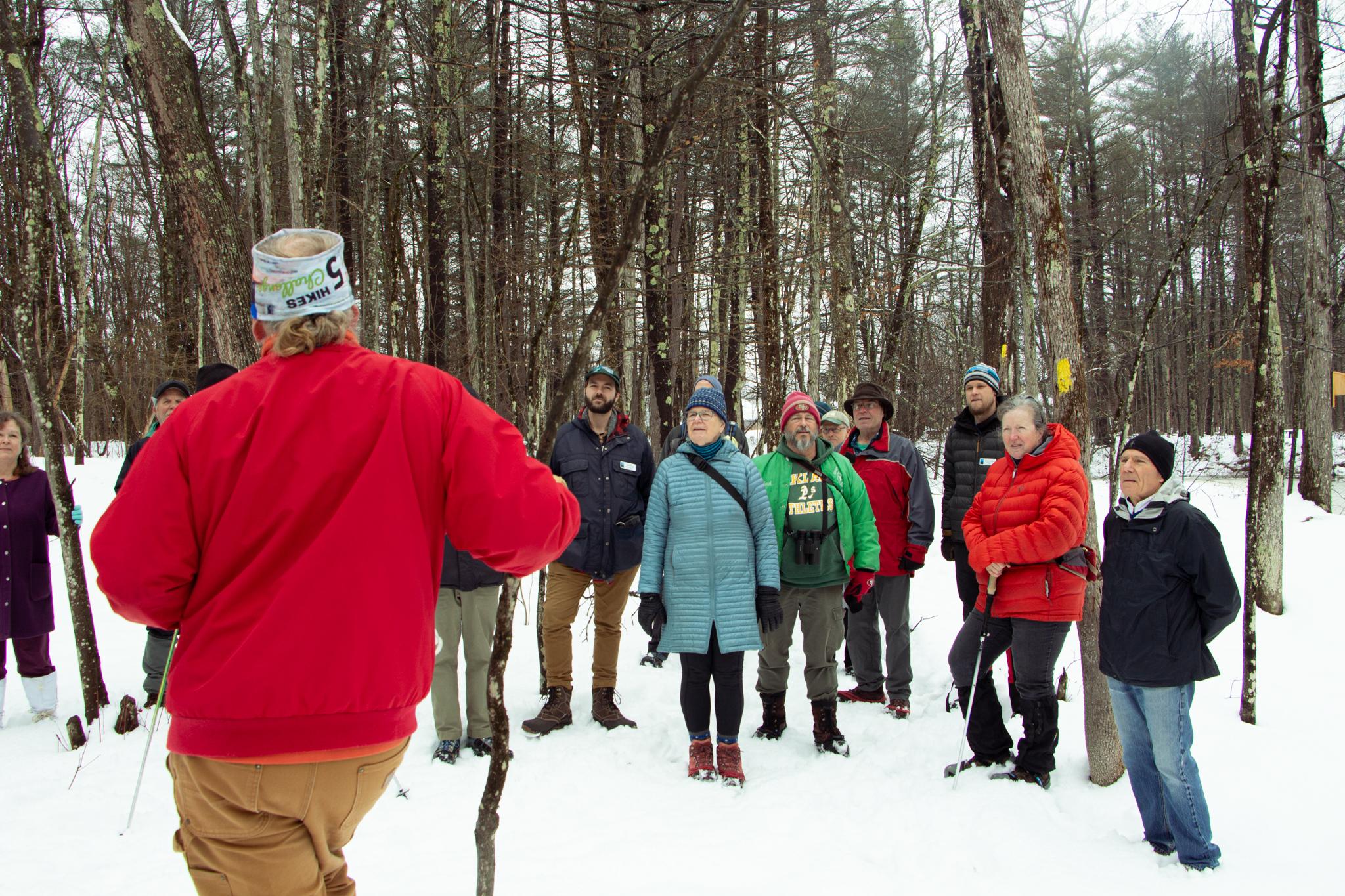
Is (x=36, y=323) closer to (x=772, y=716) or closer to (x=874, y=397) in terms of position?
(x=772, y=716)

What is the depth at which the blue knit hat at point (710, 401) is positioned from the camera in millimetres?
4297

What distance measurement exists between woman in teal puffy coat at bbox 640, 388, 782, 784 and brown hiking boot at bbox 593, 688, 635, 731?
0.72m

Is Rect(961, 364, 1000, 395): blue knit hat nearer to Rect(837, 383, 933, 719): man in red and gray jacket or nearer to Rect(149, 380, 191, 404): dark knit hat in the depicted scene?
Rect(837, 383, 933, 719): man in red and gray jacket

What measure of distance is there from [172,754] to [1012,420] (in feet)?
12.1

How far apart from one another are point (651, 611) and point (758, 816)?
3.59 feet

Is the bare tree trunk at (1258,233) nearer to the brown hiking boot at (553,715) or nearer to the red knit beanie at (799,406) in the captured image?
the red knit beanie at (799,406)

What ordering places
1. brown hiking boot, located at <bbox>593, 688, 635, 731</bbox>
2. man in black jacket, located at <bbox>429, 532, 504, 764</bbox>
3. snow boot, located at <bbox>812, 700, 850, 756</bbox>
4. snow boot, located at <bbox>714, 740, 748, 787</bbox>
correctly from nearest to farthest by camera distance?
snow boot, located at <bbox>714, 740, 748, 787</bbox> < man in black jacket, located at <bbox>429, 532, 504, 764</bbox> < snow boot, located at <bbox>812, 700, 850, 756</bbox> < brown hiking boot, located at <bbox>593, 688, 635, 731</bbox>

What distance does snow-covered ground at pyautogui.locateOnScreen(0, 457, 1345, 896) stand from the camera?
10.3 feet

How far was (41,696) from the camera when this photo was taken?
198 inches

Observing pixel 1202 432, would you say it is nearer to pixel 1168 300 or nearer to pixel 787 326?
pixel 1168 300

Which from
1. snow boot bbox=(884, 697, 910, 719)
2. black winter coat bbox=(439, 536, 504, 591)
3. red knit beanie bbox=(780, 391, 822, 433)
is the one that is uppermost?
red knit beanie bbox=(780, 391, 822, 433)

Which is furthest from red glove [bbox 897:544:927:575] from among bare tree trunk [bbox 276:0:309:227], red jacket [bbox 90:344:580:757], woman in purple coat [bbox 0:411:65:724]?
bare tree trunk [bbox 276:0:309:227]

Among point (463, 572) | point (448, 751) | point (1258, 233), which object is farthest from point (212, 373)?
point (1258, 233)

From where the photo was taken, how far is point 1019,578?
3.92 meters
